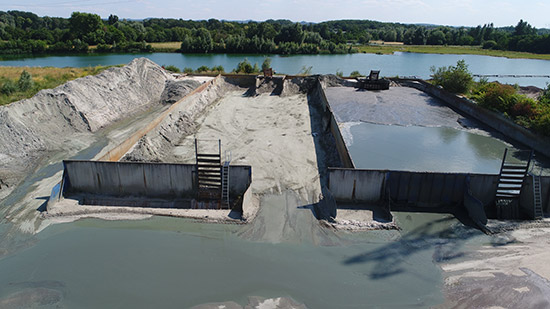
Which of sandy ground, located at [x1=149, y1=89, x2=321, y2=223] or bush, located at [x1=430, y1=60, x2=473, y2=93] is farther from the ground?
bush, located at [x1=430, y1=60, x2=473, y2=93]

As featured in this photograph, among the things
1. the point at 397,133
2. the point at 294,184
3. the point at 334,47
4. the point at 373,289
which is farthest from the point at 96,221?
the point at 334,47

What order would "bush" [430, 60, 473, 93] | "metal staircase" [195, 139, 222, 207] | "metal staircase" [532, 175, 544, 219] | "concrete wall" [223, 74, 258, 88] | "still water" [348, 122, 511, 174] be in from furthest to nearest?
"concrete wall" [223, 74, 258, 88] → "bush" [430, 60, 473, 93] → "still water" [348, 122, 511, 174] → "metal staircase" [195, 139, 222, 207] → "metal staircase" [532, 175, 544, 219]

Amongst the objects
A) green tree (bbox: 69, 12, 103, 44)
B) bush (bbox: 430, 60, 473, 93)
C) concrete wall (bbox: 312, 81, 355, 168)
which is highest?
green tree (bbox: 69, 12, 103, 44)

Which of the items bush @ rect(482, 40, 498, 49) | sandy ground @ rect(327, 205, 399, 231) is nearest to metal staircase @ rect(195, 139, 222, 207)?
sandy ground @ rect(327, 205, 399, 231)

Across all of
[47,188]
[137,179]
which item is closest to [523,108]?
[137,179]

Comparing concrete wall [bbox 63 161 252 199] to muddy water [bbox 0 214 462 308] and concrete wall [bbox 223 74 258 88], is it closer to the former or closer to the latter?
muddy water [bbox 0 214 462 308]

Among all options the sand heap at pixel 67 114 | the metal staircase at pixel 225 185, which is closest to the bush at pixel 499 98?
the metal staircase at pixel 225 185

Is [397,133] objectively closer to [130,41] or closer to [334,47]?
[334,47]

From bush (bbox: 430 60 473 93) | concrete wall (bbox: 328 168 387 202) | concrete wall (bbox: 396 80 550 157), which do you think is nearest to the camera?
concrete wall (bbox: 328 168 387 202)
